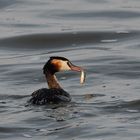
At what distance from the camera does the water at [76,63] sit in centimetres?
1363

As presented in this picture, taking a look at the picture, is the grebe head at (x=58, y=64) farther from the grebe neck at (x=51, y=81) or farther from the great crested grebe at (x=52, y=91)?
the grebe neck at (x=51, y=81)

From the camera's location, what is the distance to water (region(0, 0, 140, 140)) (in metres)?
13.6

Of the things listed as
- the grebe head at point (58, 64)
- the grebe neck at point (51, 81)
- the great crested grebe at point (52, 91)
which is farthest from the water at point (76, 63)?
the grebe head at point (58, 64)

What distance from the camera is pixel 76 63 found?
64.4 ft

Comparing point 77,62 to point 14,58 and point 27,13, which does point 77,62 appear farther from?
point 27,13

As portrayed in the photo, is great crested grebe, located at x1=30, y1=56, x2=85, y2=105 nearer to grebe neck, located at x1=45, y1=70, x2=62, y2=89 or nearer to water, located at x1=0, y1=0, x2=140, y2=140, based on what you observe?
grebe neck, located at x1=45, y1=70, x2=62, y2=89

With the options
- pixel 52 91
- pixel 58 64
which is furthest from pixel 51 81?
pixel 52 91

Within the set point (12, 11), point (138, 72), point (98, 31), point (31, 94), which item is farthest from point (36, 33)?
point (31, 94)

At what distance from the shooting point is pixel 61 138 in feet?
42.7

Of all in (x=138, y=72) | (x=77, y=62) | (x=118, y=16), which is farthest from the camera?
(x=118, y=16)

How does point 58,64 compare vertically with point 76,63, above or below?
above

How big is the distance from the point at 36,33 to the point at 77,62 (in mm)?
3744

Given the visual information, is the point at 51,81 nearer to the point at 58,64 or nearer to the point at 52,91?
the point at 58,64

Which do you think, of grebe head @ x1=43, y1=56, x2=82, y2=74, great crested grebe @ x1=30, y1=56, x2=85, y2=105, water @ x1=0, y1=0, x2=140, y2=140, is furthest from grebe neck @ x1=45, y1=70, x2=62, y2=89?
water @ x1=0, y1=0, x2=140, y2=140
